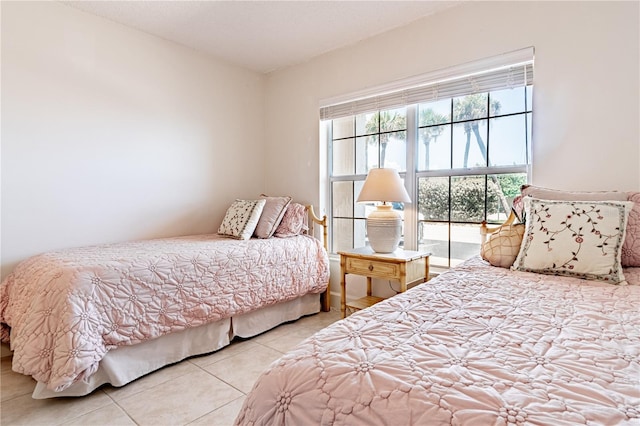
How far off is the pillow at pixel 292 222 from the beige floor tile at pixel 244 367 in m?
1.00

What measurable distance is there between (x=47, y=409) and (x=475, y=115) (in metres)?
3.13

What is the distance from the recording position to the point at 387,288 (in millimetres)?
2941

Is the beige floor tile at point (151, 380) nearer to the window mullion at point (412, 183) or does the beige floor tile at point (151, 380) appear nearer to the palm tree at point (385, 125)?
the window mullion at point (412, 183)

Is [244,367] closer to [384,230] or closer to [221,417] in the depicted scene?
[221,417]

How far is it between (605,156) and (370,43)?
1.93 meters

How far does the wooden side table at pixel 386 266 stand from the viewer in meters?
2.42

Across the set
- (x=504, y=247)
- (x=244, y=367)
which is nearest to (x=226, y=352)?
(x=244, y=367)

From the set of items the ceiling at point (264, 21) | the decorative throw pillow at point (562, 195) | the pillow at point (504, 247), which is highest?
the ceiling at point (264, 21)

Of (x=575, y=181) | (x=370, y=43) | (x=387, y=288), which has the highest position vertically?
(x=370, y=43)

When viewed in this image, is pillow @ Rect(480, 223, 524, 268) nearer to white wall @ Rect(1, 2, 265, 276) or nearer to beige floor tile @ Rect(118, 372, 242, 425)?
beige floor tile @ Rect(118, 372, 242, 425)

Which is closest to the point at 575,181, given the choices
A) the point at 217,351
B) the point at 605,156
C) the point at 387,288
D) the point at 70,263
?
the point at 605,156

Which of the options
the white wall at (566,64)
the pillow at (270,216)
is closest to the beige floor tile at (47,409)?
A: the pillow at (270,216)

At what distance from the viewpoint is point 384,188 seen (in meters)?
2.57

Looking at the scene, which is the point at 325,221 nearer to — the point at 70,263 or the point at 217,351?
the point at 217,351
